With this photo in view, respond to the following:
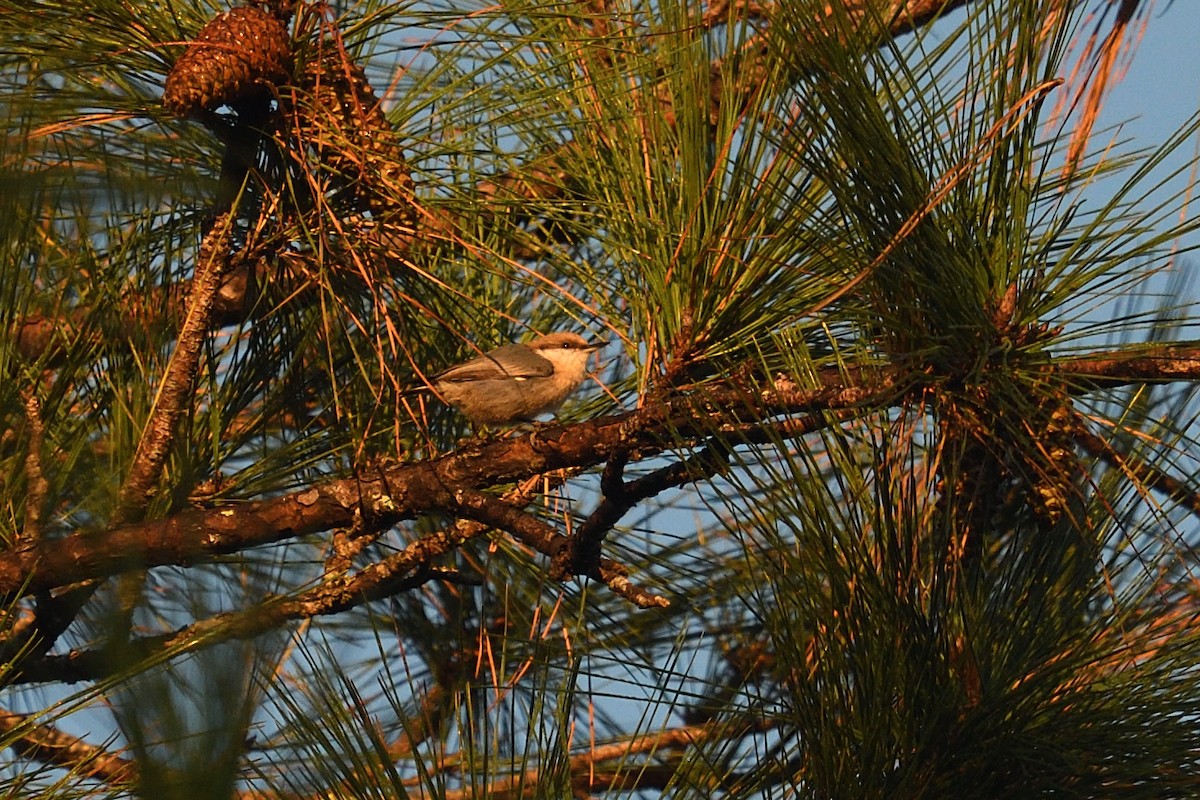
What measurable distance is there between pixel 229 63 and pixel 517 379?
3.30 ft

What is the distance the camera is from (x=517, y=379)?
282 centimetres

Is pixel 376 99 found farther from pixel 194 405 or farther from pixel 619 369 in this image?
pixel 619 369

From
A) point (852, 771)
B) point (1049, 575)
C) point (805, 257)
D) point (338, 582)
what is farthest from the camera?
point (338, 582)

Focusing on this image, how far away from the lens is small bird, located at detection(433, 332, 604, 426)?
2.65 m

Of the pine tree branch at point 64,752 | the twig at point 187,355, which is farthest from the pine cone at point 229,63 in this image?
the pine tree branch at point 64,752

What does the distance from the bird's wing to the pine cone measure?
663 millimetres

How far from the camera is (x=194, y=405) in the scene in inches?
92.7

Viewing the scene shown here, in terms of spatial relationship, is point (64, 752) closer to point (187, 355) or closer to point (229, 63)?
point (187, 355)

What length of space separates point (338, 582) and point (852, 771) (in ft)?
3.35

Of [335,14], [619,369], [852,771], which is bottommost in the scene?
[852,771]

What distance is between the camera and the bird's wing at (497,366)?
8.48ft

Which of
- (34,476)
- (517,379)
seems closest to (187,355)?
(34,476)

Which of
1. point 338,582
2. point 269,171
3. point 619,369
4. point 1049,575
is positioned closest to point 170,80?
point 269,171

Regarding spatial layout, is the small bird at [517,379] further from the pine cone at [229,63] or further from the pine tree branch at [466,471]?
the pine cone at [229,63]
